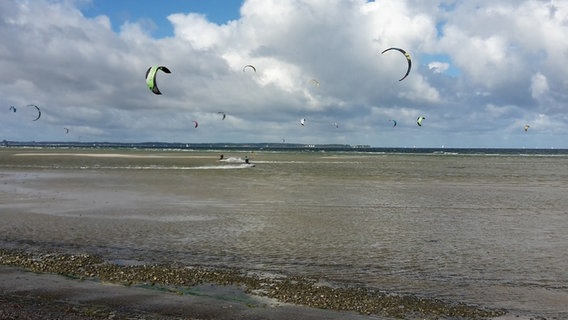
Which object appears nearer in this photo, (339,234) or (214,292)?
(214,292)

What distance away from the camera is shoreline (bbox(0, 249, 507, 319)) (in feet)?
29.8

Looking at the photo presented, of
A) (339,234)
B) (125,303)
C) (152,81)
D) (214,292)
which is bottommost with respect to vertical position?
(339,234)

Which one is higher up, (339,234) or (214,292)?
(214,292)

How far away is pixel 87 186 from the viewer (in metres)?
34.6

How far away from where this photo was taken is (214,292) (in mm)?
10414

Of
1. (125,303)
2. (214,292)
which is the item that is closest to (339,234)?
(214,292)

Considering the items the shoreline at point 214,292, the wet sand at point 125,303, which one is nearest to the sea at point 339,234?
the shoreline at point 214,292

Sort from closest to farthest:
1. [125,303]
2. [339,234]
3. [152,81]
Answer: [125,303], [339,234], [152,81]

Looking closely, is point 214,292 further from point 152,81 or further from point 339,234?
point 152,81

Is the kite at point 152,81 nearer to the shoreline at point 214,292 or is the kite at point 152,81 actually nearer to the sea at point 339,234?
the sea at point 339,234

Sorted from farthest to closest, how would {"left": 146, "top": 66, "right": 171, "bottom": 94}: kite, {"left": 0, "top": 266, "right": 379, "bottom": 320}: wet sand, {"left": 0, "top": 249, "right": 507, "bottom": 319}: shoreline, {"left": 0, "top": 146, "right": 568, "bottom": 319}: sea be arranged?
{"left": 146, "top": 66, "right": 171, "bottom": 94}: kite, {"left": 0, "top": 146, "right": 568, "bottom": 319}: sea, {"left": 0, "top": 249, "right": 507, "bottom": 319}: shoreline, {"left": 0, "top": 266, "right": 379, "bottom": 320}: wet sand

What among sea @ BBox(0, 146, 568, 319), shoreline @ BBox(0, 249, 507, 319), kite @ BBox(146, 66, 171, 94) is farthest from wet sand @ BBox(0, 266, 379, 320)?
kite @ BBox(146, 66, 171, 94)

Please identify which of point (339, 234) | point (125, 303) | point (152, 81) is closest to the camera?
point (125, 303)

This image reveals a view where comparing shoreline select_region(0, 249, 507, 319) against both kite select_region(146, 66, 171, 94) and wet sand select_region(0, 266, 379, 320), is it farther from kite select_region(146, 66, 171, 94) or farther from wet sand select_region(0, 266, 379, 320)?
kite select_region(146, 66, 171, 94)
